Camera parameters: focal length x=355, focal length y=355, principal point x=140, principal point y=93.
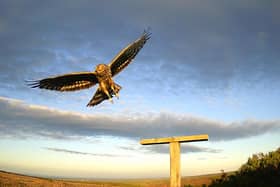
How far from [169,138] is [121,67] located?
15.0ft

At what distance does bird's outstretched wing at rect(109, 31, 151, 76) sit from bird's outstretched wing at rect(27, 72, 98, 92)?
738 mm

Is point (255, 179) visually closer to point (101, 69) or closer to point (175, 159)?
point (175, 159)

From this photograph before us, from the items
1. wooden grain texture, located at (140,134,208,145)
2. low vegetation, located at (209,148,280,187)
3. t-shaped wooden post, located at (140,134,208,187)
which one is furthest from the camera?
low vegetation, located at (209,148,280,187)

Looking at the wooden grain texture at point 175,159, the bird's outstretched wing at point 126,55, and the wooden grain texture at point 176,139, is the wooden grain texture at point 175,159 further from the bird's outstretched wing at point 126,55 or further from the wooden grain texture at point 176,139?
the bird's outstretched wing at point 126,55

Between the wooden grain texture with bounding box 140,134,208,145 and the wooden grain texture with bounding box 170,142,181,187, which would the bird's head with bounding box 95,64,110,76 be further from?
the wooden grain texture with bounding box 170,142,181,187

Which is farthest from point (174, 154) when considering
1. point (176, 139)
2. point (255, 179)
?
point (255, 179)

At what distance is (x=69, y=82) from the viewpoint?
11.3 metres

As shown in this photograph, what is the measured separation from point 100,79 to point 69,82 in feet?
4.12

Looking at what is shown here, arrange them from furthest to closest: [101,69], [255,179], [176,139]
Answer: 1. [101,69]
2. [255,179]
3. [176,139]

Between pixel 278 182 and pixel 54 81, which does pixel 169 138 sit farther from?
pixel 54 81

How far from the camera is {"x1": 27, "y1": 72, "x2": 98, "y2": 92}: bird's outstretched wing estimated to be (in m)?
11.0

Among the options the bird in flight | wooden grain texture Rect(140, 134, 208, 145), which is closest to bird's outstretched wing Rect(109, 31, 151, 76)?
the bird in flight

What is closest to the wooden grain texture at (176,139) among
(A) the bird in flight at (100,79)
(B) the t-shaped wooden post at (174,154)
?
(B) the t-shaped wooden post at (174,154)

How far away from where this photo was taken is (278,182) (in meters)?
9.12
